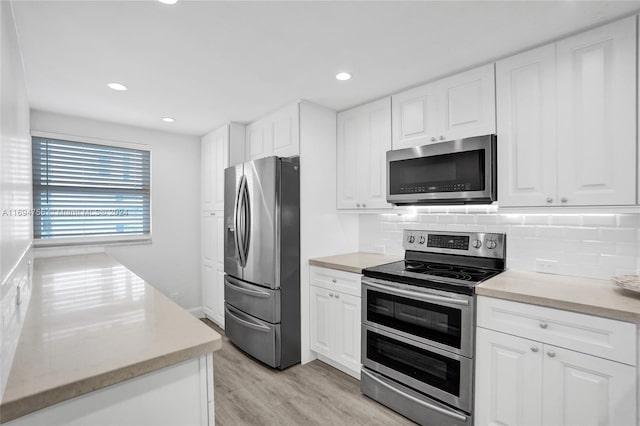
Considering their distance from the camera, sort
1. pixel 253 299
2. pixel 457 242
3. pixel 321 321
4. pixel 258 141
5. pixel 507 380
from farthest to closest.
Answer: pixel 258 141, pixel 253 299, pixel 321 321, pixel 457 242, pixel 507 380

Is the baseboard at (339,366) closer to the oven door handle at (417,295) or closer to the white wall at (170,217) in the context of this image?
the oven door handle at (417,295)

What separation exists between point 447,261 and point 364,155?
114 centimetres

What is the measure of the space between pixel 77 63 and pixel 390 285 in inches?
101

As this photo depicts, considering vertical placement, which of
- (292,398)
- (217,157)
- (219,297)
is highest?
(217,157)

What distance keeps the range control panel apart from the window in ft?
10.0

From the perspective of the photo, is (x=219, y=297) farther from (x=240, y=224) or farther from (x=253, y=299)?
(x=240, y=224)

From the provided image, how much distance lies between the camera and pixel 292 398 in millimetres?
2342

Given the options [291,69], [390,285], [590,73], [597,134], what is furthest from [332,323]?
[590,73]

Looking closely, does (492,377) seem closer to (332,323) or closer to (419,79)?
(332,323)

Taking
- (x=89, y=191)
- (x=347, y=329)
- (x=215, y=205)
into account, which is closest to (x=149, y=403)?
(x=347, y=329)

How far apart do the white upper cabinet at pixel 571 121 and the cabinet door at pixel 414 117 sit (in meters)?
0.47

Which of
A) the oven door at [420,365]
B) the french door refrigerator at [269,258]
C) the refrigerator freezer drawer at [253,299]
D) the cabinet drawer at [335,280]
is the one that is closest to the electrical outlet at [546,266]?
the oven door at [420,365]

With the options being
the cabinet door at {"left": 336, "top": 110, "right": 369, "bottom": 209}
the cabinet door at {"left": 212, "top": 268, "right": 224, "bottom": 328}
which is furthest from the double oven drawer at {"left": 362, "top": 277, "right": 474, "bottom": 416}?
the cabinet door at {"left": 212, "top": 268, "right": 224, "bottom": 328}

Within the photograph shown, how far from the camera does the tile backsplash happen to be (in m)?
1.90
